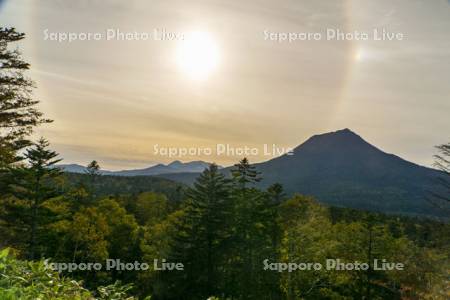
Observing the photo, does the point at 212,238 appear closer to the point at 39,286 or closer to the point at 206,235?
the point at 206,235

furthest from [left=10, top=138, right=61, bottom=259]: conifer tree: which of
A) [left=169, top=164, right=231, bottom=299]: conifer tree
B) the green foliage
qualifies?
the green foliage

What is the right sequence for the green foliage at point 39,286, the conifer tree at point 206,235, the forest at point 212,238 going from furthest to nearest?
the conifer tree at point 206,235 < the forest at point 212,238 < the green foliage at point 39,286

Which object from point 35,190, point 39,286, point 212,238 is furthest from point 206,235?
point 39,286

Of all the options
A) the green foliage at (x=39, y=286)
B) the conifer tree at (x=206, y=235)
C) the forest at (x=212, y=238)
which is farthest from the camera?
the conifer tree at (x=206, y=235)

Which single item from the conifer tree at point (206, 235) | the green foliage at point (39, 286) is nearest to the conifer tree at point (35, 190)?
the conifer tree at point (206, 235)

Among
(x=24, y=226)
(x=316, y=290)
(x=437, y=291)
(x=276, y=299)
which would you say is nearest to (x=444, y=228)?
(x=437, y=291)

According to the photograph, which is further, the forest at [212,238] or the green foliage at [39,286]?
the forest at [212,238]

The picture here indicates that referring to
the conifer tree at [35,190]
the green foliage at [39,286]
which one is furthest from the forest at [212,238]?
the green foliage at [39,286]

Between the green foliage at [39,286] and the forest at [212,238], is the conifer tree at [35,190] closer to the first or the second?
the forest at [212,238]
